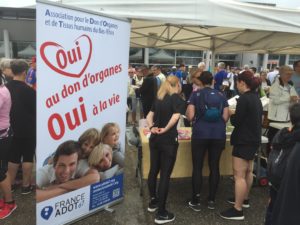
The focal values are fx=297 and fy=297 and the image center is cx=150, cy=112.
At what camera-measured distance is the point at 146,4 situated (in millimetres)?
3068

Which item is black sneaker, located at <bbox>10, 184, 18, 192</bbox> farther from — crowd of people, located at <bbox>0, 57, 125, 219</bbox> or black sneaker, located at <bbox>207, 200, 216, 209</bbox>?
black sneaker, located at <bbox>207, 200, 216, 209</bbox>

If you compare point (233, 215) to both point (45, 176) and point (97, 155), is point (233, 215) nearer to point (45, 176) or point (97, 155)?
point (97, 155)

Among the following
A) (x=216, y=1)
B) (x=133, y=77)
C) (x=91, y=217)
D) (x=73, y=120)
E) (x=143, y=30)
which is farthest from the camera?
(x=133, y=77)

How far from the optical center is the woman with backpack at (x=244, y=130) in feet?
10.1

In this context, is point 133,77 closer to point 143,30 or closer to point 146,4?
point 143,30

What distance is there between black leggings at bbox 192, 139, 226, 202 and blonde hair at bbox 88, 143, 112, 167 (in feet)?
3.29

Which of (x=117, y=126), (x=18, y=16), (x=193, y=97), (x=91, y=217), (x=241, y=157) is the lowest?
(x=91, y=217)

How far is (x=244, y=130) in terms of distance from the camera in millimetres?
3143

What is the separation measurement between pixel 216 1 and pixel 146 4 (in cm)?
72

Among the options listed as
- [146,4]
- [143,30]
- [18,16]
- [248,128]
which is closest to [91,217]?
[248,128]

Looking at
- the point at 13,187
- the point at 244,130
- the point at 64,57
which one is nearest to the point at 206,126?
the point at 244,130

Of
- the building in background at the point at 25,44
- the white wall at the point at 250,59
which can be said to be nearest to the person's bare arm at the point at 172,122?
the building in background at the point at 25,44

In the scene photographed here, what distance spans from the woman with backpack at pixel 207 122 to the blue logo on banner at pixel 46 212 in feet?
5.19

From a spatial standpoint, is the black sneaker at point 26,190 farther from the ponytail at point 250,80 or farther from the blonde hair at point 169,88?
the ponytail at point 250,80
